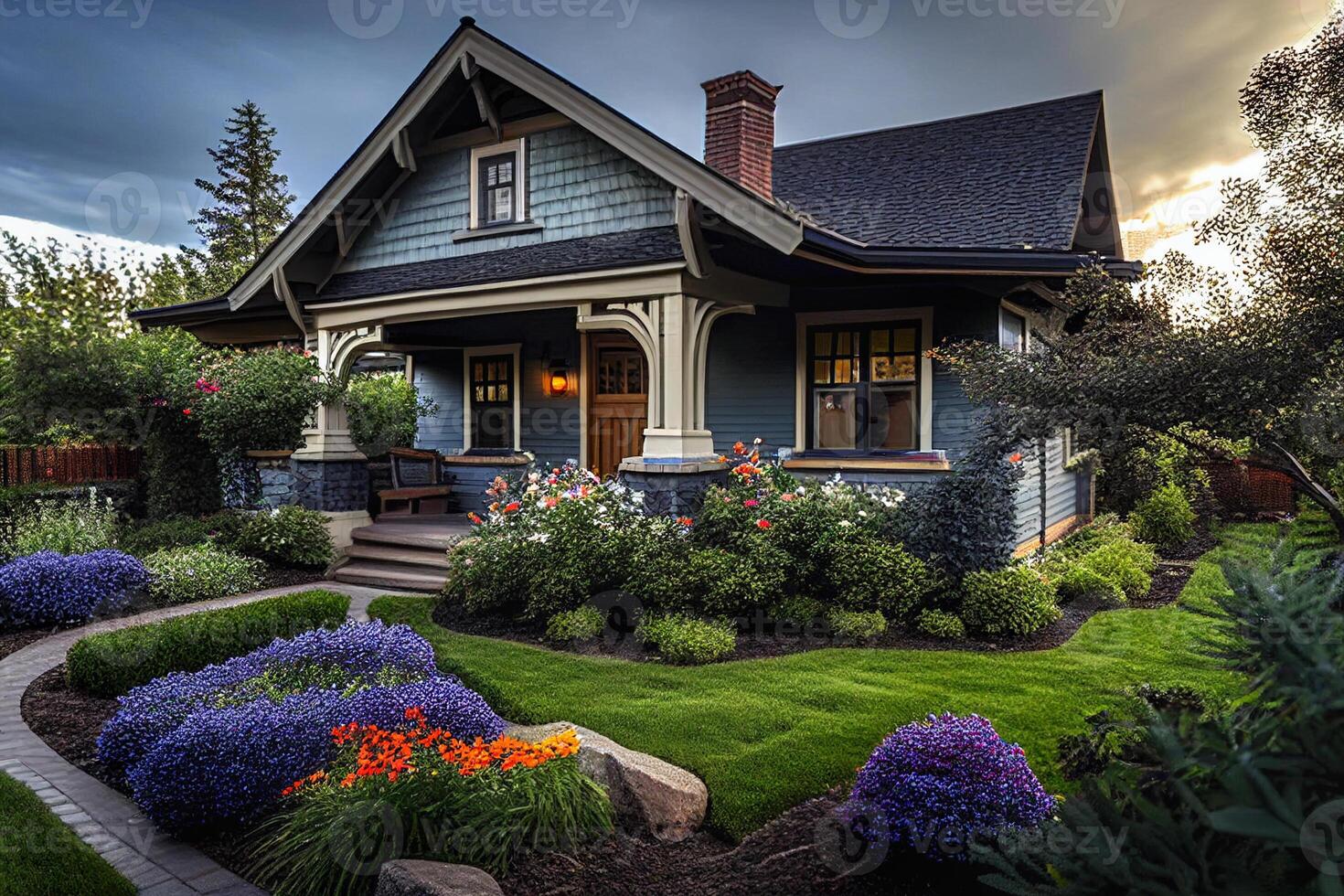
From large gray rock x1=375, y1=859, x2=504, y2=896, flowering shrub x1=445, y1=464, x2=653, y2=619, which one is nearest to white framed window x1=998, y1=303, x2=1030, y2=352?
flowering shrub x1=445, y1=464, x2=653, y2=619

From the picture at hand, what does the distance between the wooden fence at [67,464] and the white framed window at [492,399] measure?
5.16 metres

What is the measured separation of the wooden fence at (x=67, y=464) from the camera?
1180cm

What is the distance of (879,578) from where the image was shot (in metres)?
7.23

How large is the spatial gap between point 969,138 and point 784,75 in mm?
3169

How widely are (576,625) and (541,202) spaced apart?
5.67m

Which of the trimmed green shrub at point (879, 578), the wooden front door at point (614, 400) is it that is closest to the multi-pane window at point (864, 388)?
the trimmed green shrub at point (879, 578)

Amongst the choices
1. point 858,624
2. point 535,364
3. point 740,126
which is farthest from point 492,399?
point 858,624

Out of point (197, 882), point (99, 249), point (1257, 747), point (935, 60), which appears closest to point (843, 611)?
point (197, 882)

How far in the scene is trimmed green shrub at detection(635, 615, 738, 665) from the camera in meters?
6.34

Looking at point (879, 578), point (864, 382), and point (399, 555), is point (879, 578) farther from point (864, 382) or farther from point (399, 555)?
point (399, 555)

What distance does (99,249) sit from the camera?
71.0 feet

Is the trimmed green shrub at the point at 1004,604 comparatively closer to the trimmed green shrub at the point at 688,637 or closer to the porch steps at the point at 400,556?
the trimmed green shrub at the point at 688,637

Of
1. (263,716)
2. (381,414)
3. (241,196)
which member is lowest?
(263,716)

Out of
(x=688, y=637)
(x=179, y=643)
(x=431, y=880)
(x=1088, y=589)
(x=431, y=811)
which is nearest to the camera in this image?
(x=431, y=880)
